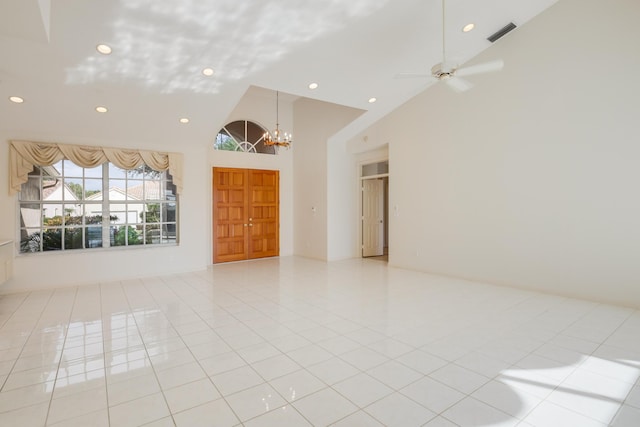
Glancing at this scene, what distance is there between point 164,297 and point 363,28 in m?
4.59

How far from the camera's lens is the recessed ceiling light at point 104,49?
370 cm

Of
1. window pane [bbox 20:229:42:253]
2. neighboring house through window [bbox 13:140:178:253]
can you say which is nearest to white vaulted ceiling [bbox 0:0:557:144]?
neighboring house through window [bbox 13:140:178:253]

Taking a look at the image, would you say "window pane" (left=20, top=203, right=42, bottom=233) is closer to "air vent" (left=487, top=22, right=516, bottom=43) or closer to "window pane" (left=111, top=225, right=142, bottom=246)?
"window pane" (left=111, top=225, right=142, bottom=246)

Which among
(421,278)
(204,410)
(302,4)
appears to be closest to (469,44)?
(302,4)

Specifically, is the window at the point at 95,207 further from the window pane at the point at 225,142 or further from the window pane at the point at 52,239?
the window pane at the point at 225,142

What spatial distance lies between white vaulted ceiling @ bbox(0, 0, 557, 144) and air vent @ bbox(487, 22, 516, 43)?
89 mm

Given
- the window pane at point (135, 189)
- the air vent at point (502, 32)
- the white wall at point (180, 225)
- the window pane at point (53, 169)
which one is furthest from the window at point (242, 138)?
the air vent at point (502, 32)

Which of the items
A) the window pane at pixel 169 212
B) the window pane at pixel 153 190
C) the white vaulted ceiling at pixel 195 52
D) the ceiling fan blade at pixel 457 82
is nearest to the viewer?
the white vaulted ceiling at pixel 195 52

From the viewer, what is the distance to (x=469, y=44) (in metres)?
5.14

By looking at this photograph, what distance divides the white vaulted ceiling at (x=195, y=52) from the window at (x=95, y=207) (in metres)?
0.69

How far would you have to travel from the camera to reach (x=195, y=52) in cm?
402

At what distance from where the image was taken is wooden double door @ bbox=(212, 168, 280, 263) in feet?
24.8

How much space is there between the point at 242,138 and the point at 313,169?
1.88 metres

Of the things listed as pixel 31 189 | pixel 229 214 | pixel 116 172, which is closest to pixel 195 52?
pixel 116 172
